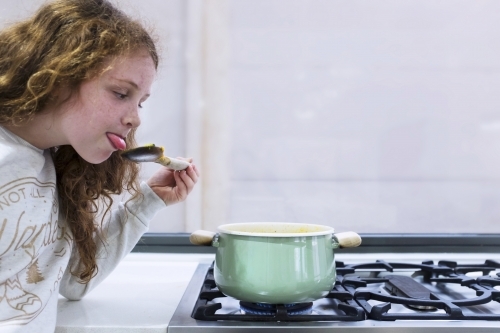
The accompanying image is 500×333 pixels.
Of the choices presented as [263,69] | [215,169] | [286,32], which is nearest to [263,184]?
[215,169]

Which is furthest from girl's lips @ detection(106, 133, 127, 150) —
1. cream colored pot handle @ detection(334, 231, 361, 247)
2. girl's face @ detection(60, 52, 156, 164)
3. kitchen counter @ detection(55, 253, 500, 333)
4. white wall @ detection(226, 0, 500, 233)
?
white wall @ detection(226, 0, 500, 233)

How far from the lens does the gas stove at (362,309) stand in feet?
Result: 2.29

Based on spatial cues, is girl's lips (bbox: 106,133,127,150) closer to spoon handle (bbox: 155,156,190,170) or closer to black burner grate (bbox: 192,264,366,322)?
spoon handle (bbox: 155,156,190,170)

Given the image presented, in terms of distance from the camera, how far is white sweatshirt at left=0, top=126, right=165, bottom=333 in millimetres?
689

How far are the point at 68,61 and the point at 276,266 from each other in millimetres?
422

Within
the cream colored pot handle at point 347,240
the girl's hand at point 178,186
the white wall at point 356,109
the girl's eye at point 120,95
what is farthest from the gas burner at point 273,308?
the white wall at point 356,109

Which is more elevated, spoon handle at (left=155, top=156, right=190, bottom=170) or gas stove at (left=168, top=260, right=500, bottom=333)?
spoon handle at (left=155, top=156, right=190, bottom=170)

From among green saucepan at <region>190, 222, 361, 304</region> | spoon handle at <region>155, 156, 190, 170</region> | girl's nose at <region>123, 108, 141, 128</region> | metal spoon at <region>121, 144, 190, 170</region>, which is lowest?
green saucepan at <region>190, 222, 361, 304</region>

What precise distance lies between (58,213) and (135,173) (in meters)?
0.17

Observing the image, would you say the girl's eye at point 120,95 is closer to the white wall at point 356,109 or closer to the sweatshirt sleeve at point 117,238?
the sweatshirt sleeve at point 117,238

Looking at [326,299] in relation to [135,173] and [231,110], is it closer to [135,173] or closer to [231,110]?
[135,173]

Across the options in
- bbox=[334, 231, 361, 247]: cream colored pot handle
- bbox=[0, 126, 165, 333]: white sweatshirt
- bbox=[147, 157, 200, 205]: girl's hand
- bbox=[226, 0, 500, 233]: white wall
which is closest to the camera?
bbox=[0, 126, 165, 333]: white sweatshirt

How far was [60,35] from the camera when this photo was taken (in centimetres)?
76

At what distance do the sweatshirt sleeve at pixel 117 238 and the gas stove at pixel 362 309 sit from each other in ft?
0.46
